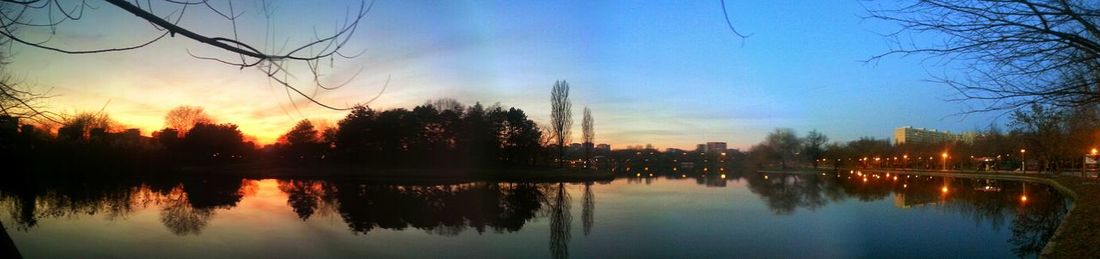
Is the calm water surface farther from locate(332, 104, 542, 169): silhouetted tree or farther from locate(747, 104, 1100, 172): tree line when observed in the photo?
locate(332, 104, 542, 169): silhouetted tree

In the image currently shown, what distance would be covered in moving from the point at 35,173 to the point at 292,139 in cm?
3071

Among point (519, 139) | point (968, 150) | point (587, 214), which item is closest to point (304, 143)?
point (519, 139)

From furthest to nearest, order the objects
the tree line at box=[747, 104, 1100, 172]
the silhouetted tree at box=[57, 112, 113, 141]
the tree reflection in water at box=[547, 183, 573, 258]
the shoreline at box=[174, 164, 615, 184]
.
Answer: the shoreline at box=[174, 164, 615, 184]
the tree line at box=[747, 104, 1100, 172]
the tree reflection in water at box=[547, 183, 573, 258]
the silhouetted tree at box=[57, 112, 113, 141]

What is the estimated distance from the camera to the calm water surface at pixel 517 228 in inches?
458

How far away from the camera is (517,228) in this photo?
15.0m

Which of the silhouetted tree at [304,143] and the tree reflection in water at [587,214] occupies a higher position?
the silhouetted tree at [304,143]

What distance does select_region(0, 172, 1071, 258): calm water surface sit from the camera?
11641 millimetres

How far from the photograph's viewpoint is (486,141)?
57781mm

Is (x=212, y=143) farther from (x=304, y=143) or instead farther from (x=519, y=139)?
(x=519, y=139)

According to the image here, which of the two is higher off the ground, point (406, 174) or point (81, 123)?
point (81, 123)

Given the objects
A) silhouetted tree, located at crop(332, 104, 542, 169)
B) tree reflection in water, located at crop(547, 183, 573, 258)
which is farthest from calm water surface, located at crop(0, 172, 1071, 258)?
silhouetted tree, located at crop(332, 104, 542, 169)

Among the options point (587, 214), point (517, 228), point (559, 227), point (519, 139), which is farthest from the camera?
point (519, 139)

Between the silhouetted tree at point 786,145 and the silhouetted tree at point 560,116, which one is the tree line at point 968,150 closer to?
the silhouetted tree at point 786,145

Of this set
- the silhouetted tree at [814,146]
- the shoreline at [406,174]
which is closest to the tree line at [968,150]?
the silhouetted tree at [814,146]
